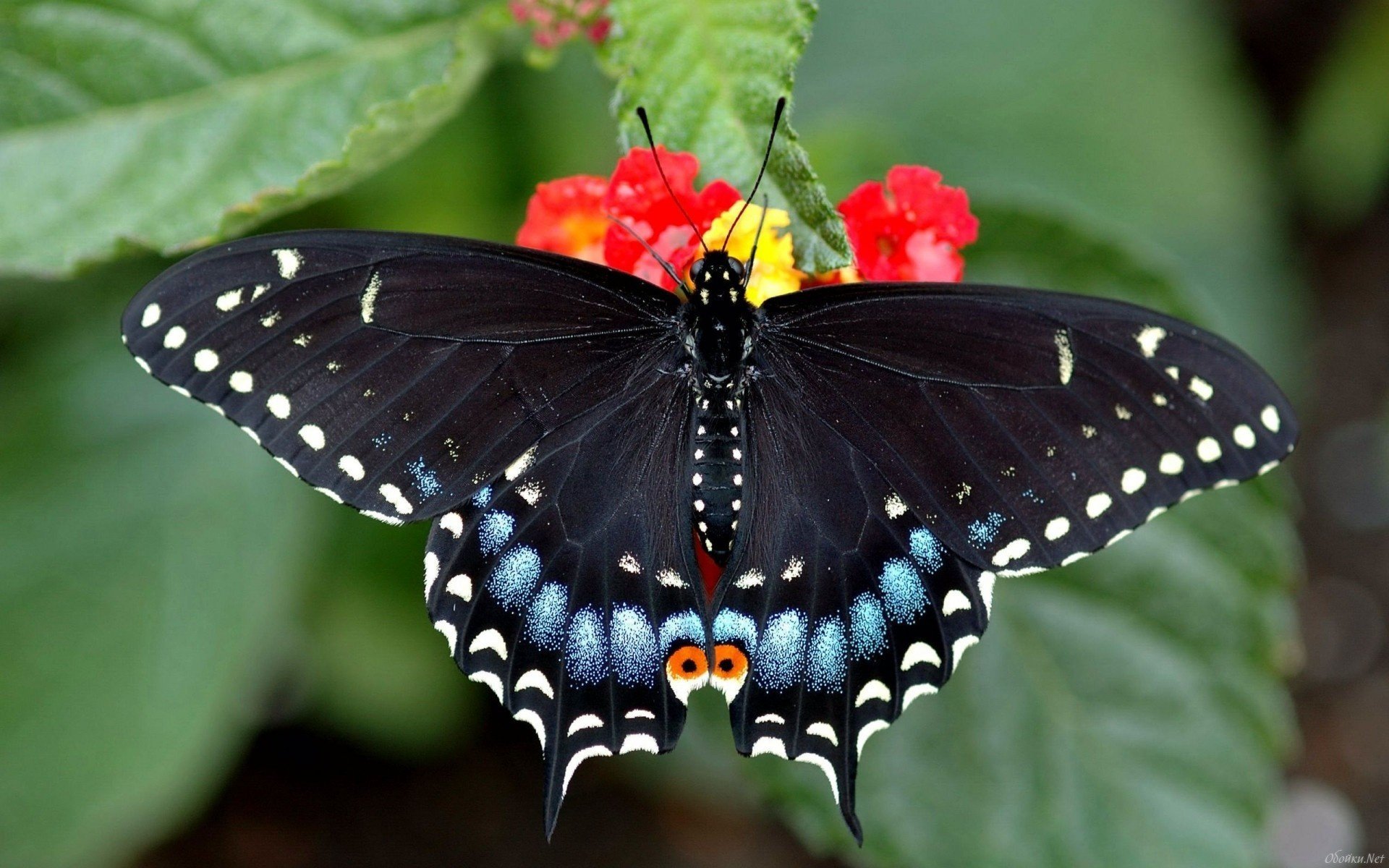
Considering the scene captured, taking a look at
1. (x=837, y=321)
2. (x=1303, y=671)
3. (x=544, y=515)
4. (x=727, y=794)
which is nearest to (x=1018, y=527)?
(x=837, y=321)

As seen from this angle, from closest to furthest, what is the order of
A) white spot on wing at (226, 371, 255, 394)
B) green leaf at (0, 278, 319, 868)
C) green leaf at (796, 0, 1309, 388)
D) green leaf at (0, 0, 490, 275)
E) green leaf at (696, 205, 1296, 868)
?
1. white spot on wing at (226, 371, 255, 394)
2. green leaf at (0, 0, 490, 275)
3. green leaf at (696, 205, 1296, 868)
4. green leaf at (0, 278, 319, 868)
5. green leaf at (796, 0, 1309, 388)

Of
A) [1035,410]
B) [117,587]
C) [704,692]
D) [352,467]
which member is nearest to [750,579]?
[704,692]

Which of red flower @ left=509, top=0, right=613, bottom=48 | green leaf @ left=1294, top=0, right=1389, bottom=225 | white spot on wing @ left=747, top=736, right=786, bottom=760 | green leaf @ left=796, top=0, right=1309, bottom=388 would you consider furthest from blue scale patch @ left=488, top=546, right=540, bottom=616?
green leaf @ left=1294, top=0, right=1389, bottom=225

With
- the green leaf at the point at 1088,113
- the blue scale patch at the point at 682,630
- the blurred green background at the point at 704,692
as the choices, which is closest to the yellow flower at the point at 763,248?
the blurred green background at the point at 704,692

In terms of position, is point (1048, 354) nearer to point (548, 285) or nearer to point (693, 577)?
point (693, 577)

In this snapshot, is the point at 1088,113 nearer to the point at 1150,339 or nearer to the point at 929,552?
the point at 1150,339

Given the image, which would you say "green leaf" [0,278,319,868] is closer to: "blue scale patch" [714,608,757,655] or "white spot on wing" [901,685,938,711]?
"blue scale patch" [714,608,757,655]
